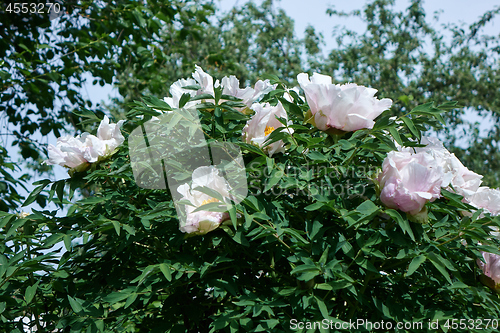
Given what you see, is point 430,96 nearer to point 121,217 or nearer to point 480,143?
point 480,143

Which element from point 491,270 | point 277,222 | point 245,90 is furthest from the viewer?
point 245,90

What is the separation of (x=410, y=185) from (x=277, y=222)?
319 millimetres

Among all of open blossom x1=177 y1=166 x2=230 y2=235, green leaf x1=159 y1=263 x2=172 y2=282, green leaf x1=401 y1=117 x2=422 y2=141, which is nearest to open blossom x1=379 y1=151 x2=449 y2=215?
green leaf x1=401 y1=117 x2=422 y2=141

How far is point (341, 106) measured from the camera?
1.15 meters

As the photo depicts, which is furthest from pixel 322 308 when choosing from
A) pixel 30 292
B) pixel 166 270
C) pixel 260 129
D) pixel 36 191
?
pixel 36 191

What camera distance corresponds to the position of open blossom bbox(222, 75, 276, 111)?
4.37 feet

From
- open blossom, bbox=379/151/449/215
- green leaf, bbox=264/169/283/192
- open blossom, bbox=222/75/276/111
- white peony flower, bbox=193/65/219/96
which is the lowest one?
open blossom, bbox=379/151/449/215

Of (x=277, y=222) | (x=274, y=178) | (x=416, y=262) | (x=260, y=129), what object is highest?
(x=260, y=129)

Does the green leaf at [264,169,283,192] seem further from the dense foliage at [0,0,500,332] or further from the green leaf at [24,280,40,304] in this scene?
the green leaf at [24,280,40,304]

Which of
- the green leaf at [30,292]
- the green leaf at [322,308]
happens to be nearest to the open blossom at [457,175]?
the green leaf at [322,308]

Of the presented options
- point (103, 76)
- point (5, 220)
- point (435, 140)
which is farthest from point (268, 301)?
point (103, 76)

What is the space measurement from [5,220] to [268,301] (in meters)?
0.84

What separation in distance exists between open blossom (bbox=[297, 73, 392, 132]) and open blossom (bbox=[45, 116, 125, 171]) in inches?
24.0

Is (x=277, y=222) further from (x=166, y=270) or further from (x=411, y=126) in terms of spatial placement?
(x=411, y=126)
